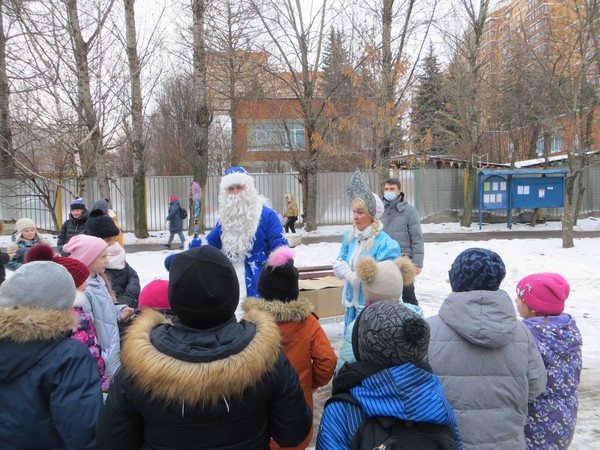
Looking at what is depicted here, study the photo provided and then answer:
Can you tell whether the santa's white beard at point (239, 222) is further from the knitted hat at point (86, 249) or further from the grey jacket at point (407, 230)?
the grey jacket at point (407, 230)

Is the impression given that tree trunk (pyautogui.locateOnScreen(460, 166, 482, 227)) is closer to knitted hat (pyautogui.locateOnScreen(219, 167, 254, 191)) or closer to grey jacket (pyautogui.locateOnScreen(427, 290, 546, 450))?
knitted hat (pyautogui.locateOnScreen(219, 167, 254, 191))

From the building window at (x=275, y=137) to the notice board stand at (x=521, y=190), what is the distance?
766 centimetres

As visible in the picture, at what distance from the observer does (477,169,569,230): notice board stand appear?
1894 centimetres

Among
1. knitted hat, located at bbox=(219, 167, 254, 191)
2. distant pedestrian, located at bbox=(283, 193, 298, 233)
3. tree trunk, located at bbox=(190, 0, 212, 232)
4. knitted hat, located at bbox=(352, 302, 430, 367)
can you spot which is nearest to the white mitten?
knitted hat, located at bbox=(219, 167, 254, 191)

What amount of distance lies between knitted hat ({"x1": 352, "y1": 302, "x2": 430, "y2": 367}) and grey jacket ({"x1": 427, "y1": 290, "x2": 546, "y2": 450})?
53 cm

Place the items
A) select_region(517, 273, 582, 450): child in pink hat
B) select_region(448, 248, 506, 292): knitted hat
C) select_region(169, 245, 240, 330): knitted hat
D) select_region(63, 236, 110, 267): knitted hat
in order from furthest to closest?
select_region(63, 236, 110, 267): knitted hat < select_region(517, 273, 582, 450): child in pink hat < select_region(448, 248, 506, 292): knitted hat < select_region(169, 245, 240, 330): knitted hat

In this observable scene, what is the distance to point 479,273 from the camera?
242 centimetres

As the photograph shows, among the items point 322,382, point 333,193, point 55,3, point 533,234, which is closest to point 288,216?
point 333,193

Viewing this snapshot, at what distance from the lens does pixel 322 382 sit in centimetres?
272

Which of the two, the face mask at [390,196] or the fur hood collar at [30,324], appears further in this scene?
the face mask at [390,196]

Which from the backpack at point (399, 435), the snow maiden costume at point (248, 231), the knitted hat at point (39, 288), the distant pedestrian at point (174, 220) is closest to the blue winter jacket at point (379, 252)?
the snow maiden costume at point (248, 231)

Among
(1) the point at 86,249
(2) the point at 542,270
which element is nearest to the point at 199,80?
(2) the point at 542,270

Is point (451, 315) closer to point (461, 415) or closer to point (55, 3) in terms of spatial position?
point (461, 415)

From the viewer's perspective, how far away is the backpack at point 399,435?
65.6 inches
